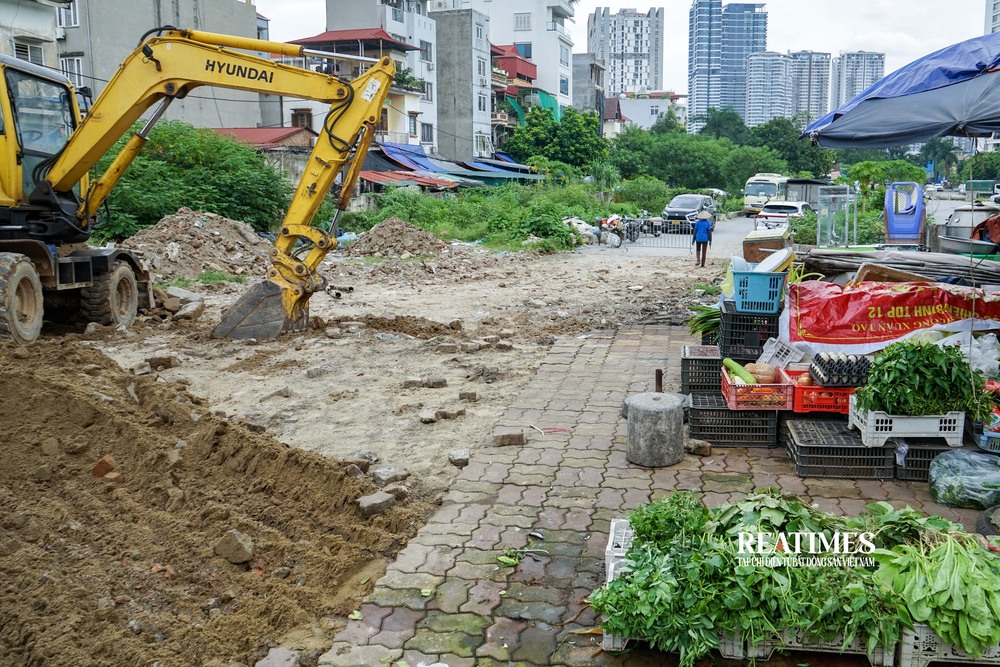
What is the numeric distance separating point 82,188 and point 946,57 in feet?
33.4

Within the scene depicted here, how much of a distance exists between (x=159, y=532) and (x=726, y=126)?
7890cm

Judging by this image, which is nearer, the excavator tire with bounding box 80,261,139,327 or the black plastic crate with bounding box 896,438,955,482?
the black plastic crate with bounding box 896,438,955,482

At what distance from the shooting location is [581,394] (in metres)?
7.95

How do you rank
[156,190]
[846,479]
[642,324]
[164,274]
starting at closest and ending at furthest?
1. [846,479]
2. [642,324]
3. [164,274]
4. [156,190]

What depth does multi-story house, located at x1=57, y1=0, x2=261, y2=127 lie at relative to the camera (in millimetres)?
28453

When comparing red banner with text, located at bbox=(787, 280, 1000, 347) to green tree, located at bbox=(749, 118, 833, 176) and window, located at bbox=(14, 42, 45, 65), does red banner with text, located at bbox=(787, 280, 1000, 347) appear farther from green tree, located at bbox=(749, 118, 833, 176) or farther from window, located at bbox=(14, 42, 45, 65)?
green tree, located at bbox=(749, 118, 833, 176)

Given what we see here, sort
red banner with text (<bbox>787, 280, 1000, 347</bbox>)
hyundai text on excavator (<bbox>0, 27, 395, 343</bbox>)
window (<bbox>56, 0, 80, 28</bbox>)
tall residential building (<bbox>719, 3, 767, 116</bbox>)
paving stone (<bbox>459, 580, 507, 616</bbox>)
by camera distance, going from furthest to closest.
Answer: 1. tall residential building (<bbox>719, 3, 767, 116</bbox>)
2. window (<bbox>56, 0, 80, 28</bbox>)
3. hyundai text on excavator (<bbox>0, 27, 395, 343</bbox>)
4. red banner with text (<bbox>787, 280, 1000, 347</bbox>)
5. paving stone (<bbox>459, 580, 507, 616</bbox>)

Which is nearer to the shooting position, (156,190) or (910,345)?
(910,345)

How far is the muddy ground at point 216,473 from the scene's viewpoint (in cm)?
366

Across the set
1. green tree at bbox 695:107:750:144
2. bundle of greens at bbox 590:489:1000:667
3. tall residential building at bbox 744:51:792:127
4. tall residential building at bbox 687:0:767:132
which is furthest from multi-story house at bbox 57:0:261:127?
tall residential building at bbox 687:0:767:132

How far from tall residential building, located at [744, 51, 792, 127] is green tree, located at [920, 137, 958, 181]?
6871 cm

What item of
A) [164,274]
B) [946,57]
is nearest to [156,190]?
[164,274]

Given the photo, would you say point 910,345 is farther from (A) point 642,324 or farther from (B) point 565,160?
(B) point 565,160

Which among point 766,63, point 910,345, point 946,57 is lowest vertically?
point 910,345
